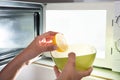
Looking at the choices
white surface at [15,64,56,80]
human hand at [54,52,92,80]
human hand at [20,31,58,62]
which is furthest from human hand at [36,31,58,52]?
white surface at [15,64,56,80]

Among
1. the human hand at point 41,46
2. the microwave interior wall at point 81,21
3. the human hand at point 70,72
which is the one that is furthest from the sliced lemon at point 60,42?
the microwave interior wall at point 81,21

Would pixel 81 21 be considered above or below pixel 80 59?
above

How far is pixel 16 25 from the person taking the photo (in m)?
0.99

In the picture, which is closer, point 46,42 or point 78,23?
point 46,42

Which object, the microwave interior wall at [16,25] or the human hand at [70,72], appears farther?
the microwave interior wall at [16,25]

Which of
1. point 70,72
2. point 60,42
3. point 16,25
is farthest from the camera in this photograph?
point 16,25

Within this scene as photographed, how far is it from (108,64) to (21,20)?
1.52 ft

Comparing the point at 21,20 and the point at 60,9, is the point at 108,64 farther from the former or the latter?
the point at 21,20

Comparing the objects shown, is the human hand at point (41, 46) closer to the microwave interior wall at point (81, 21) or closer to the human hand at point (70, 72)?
the human hand at point (70, 72)

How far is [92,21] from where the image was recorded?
3.19 feet

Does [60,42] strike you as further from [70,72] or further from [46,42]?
[70,72]

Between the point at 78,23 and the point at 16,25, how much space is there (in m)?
0.30

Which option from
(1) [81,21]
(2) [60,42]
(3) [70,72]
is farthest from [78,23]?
(3) [70,72]

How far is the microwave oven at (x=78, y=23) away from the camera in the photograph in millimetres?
876
